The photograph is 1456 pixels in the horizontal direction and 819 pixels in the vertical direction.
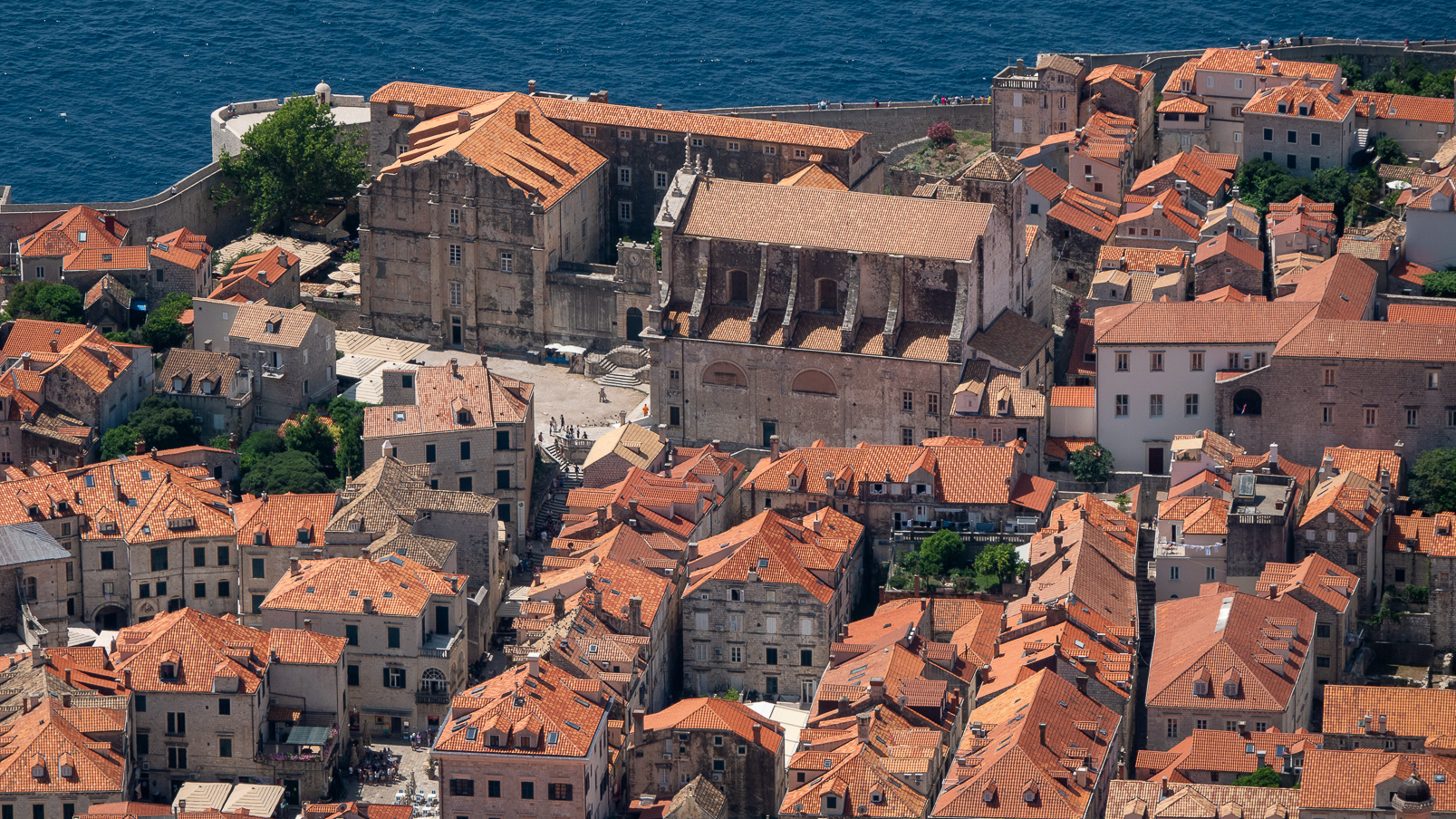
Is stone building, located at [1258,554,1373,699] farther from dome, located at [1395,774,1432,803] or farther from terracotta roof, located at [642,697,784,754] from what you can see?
terracotta roof, located at [642,697,784,754]

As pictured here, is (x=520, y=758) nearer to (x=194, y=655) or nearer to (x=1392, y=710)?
(x=194, y=655)

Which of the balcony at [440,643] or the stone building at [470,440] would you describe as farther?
the stone building at [470,440]

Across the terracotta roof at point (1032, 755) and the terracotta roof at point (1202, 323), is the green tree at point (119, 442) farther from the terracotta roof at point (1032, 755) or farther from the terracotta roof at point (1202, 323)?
the terracotta roof at point (1202, 323)

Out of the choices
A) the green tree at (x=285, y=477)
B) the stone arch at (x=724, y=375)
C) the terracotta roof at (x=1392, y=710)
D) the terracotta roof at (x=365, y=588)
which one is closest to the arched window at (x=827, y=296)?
the stone arch at (x=724, y=375)

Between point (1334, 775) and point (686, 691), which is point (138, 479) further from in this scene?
point (1334, 775)

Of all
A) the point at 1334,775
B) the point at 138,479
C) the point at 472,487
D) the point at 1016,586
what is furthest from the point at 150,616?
the point at 1334,775

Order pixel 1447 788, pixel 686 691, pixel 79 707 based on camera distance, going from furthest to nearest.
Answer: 1. pixel 686 691
2. pixel 79 707
3. pixel 1447 788

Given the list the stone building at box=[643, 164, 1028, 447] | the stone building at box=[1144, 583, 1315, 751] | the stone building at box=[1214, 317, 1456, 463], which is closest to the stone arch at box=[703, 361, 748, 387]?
the stone building at box=[643, 164, 1028, 447]
